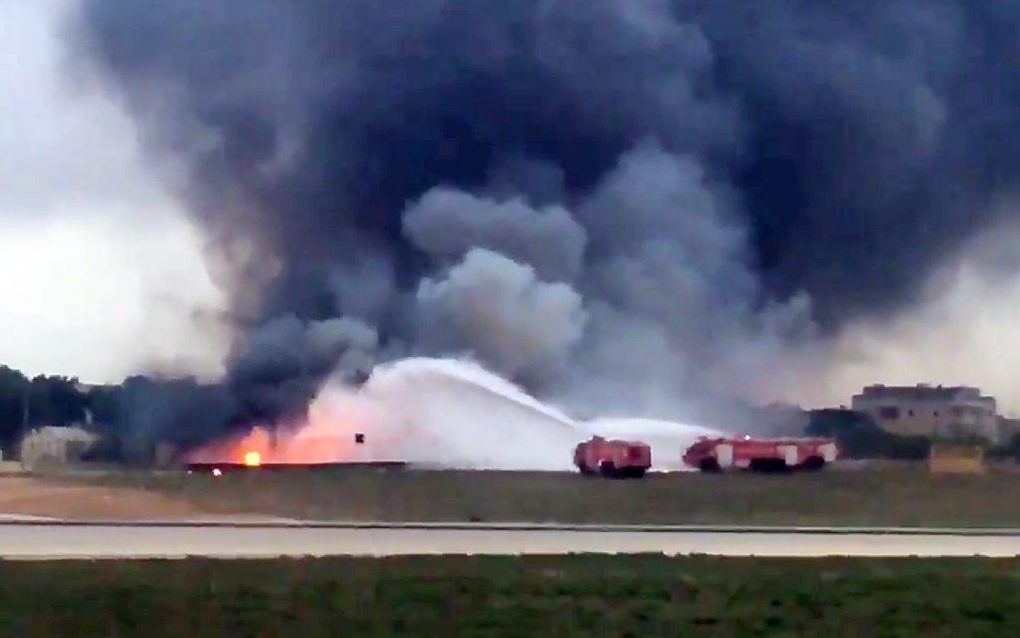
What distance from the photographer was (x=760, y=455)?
56.9m

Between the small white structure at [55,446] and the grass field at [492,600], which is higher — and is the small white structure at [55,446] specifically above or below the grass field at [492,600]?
above

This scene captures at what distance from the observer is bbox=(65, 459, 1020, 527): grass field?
148 ft

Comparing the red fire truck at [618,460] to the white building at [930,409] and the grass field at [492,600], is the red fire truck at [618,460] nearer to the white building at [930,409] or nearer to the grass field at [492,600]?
the grass field at [492,600]

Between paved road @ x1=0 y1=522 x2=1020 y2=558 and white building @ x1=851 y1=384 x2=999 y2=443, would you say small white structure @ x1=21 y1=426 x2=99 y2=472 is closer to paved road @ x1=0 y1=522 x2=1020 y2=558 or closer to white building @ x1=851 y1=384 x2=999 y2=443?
paved road @ x1=0 y1=522 x2=1020 y2=558

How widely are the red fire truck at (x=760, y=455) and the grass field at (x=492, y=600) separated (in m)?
31.0

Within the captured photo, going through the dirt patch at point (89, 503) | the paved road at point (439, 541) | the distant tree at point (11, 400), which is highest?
the distant tree at point (11, 400)

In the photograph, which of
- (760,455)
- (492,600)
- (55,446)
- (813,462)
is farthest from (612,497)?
(55,446)

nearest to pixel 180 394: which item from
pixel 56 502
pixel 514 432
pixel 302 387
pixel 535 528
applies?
pixel 302 387

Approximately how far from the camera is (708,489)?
50.5 metres

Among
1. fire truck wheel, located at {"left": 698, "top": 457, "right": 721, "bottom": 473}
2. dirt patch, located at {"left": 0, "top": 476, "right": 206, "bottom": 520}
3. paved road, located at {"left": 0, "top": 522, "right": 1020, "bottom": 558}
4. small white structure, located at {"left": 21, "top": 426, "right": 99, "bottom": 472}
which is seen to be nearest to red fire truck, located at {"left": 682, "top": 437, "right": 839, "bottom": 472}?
fire truck wheel, located at {"left": 698, "top": 457, "right": 721, "bottom": 473}

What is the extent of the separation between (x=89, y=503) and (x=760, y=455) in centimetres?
2439

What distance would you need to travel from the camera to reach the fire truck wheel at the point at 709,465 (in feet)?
187

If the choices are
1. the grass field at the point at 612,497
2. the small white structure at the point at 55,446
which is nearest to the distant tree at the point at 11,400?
the small white structure at the point at 55,446

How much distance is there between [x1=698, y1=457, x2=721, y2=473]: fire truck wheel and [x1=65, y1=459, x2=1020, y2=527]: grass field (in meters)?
2.14
